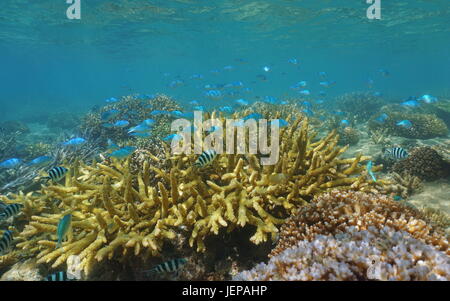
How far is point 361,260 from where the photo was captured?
2.53 m

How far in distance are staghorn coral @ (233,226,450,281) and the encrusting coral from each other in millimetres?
803

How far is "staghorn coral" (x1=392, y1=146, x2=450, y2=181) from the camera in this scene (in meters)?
6.36

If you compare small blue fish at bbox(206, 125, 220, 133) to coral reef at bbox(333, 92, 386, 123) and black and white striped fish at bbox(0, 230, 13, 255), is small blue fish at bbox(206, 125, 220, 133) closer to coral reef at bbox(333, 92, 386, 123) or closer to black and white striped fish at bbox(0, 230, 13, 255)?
black and white striped fish at bbox(0, 230, 13, 255)

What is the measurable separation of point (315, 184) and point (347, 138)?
25.4 ft

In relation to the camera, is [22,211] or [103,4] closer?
[22,211]

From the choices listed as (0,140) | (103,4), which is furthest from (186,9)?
(0,140)

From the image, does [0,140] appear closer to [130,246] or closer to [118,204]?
[118,204]

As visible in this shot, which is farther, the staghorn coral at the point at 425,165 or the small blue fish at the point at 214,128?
the staghorn coral at the point at 425,165

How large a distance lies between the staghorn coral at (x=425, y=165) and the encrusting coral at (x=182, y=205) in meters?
2.53

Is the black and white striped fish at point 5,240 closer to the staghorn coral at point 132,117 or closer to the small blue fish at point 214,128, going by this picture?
the small blue fish at point 214,128

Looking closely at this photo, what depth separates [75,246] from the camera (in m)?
3.67

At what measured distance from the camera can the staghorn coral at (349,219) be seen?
326 cm

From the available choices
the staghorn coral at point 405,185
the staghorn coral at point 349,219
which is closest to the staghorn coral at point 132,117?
the staghorn coral at point 349,219
